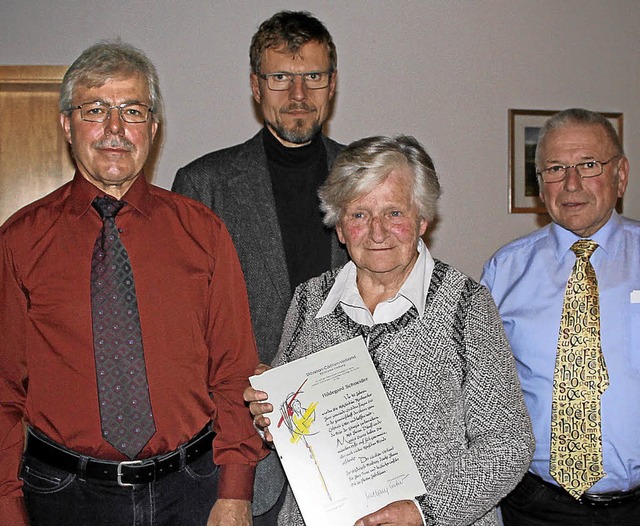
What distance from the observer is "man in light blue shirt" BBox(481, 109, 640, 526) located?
2.33 m

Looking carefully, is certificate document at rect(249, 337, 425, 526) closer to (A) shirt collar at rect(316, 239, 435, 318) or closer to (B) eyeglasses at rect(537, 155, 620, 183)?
(A) shirt collar at rect(316, 239, 435, 318)

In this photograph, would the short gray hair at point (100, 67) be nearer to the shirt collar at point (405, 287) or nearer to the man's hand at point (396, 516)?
the shirt collar at point (405, 287)

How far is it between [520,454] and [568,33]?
4.01 meters

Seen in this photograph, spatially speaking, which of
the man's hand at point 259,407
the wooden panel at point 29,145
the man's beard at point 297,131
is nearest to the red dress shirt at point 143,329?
the man's hand at point 259,407

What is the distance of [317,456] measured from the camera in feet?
6.31

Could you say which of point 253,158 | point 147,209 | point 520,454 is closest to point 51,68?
point 253,158

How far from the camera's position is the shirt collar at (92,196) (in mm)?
2080

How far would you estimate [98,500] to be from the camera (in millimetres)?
1938

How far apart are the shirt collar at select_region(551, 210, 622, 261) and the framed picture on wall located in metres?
2.59

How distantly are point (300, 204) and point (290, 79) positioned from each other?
0.43m

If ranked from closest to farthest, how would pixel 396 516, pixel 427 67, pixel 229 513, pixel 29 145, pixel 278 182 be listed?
1. pixel 396 516
2. pixel 229 513
3. pixel 278 182
4. pixel 29 145
5. pixel 427 67

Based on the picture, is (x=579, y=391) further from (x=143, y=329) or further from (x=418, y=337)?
(x=143, y=329)

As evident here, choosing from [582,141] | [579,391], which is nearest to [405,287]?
[579,391]

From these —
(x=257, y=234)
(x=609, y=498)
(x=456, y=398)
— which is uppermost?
(x=257, y=234)
